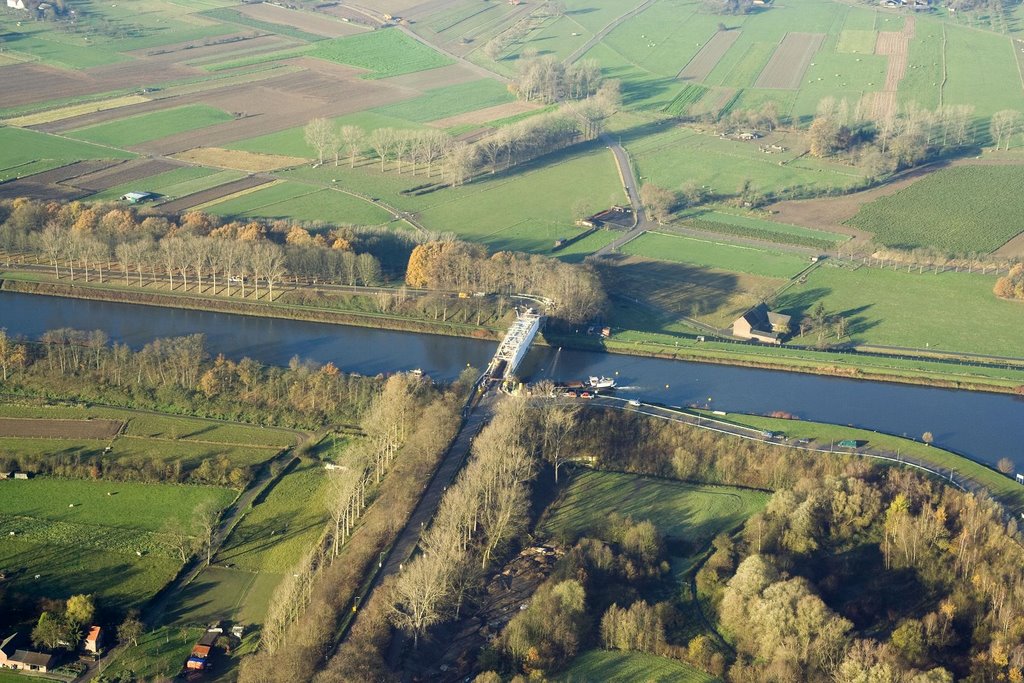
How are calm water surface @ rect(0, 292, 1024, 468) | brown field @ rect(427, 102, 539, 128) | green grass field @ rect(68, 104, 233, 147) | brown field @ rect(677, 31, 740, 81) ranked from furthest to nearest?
brown field @ rect(677, 31, 740, 81), brown field @ rect(427, 102, 539, 128), green grass field @ rect(68, 104, 233, 147), calm water surface @ rect(0, 292, 1024, 468)

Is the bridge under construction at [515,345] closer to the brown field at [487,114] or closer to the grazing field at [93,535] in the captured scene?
the grazing field at [93,535]

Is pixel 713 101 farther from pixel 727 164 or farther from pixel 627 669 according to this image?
pixel 627 669

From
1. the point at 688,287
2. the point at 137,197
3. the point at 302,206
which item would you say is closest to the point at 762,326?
the point at 688,287

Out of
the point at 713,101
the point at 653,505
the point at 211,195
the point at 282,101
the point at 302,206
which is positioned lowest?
the point at 653,505

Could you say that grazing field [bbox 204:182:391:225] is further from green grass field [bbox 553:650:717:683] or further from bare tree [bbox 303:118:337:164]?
green grass field [bbox 553:650:717:683]

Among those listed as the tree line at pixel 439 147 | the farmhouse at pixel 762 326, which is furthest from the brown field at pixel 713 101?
the farmhouse at pixel 762 326

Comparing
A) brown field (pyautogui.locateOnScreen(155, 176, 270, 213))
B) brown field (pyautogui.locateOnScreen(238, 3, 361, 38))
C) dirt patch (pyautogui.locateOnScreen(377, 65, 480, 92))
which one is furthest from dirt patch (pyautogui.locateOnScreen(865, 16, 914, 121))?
brown field (pyautogui.locateOnScreen(238, 3, 361, 38))
